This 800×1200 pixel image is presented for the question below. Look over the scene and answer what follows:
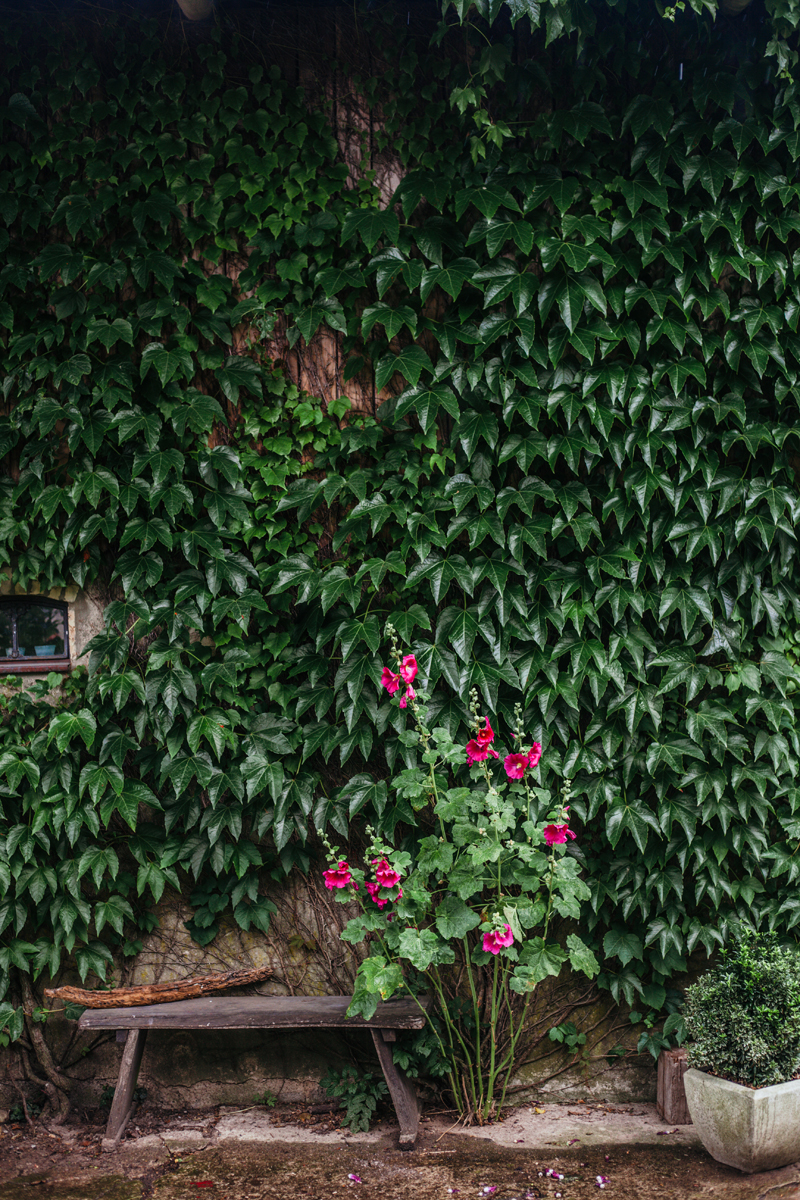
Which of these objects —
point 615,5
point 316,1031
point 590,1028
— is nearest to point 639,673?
point 590,1028

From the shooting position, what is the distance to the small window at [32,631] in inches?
129

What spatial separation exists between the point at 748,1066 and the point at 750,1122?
0.15m

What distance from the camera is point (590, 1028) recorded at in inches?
123

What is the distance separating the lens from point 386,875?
2590 mm

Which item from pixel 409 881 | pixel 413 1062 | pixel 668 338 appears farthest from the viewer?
pixel 668 338

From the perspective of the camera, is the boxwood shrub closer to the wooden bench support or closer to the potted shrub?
the potted shrub

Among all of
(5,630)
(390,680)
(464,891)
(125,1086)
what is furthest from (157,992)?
(5,630)

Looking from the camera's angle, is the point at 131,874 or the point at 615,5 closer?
the point at 615,5

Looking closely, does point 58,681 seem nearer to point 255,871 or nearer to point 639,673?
point 255,871

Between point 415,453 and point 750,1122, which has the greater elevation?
point 415,453

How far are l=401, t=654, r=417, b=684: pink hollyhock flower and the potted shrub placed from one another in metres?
1.40

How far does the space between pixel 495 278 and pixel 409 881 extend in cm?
213

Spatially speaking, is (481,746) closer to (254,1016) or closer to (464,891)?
(464,891)

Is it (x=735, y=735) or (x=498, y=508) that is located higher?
A: (x=498, y=508)
